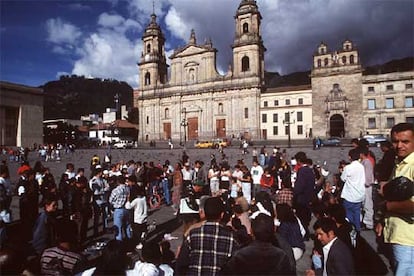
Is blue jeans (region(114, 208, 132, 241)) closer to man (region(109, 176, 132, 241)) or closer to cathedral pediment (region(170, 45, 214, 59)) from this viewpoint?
man (region(109, 176, 132, 241))

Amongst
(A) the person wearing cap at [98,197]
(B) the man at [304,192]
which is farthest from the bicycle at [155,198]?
(B) the man at [304,192]

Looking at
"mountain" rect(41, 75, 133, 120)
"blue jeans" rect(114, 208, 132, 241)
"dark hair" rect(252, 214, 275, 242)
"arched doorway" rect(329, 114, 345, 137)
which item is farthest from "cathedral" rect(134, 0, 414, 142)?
"dark hair" rect(252, 214, 275, 242)

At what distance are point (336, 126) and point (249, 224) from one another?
45638mm

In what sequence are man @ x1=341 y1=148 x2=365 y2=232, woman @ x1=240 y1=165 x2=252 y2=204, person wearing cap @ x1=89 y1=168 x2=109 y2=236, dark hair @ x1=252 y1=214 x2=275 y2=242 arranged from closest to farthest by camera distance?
dark hair @ x1=252 y1=214 x2=275 y2=242
man @ x1=341 y1=148 x2=365 y2=232
person wearing cap @ x1=89 y1=168 x2=109 y2=236
woman @ x1=240 y1=165 x2=252 y2=204

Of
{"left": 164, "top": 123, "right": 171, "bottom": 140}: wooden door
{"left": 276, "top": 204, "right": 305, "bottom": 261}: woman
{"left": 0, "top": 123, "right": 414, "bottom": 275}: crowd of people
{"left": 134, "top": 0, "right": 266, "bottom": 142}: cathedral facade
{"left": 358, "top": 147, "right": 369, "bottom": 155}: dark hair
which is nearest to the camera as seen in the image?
{"left": 0, "top": 123, "right": 414, "bottom": 275}: crowd of people

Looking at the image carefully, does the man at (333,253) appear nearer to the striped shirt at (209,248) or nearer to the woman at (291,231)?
the striped shirt at (209,248)

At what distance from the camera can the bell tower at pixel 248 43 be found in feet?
163

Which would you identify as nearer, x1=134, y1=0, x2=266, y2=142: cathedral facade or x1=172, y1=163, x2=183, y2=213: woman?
x1=172, y1=163, x2=183, y2=213: woman

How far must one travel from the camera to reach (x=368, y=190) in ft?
21.7

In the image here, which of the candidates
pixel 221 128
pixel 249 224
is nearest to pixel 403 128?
pixel 249 224

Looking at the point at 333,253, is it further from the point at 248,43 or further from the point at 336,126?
the point at 248,43

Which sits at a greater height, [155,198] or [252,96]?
[252,96]

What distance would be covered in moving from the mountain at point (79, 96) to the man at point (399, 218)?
85.6m

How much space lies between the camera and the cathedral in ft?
148
